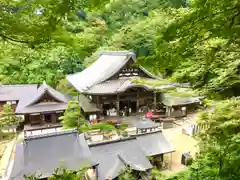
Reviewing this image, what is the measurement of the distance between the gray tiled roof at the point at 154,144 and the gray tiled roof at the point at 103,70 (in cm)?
581

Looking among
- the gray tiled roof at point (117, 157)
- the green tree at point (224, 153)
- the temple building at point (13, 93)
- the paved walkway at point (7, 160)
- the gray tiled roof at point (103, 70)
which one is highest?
the gray tiled roof at point (103, 70)

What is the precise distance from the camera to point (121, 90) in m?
15.7

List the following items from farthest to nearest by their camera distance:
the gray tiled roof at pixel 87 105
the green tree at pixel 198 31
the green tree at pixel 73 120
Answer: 1. the gray tiled roof at pixel 87 105
2. the green tree at pixel 73 120
3. the green tree at pixel 198 31

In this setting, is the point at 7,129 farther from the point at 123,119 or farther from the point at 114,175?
the point at 114,175

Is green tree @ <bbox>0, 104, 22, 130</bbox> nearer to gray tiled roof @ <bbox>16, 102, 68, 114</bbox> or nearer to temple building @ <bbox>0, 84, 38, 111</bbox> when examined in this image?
gray tiled roof @ <bbox>16, 102, 68, 114</bbox>

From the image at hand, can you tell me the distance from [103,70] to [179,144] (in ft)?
27.7

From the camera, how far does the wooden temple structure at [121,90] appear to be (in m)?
16.1

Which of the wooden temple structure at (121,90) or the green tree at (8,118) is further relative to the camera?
the wooden temple structure at (121,90)

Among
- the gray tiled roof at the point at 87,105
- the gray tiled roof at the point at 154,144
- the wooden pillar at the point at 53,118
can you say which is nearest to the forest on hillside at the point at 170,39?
the gray tiled roof at the point at 154,144

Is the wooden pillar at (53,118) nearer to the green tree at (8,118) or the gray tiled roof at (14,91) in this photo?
the green tree at (8,118)

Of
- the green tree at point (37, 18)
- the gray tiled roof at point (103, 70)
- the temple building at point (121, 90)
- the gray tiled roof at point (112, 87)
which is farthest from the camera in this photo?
the gray tiled roof at point (103, 70)

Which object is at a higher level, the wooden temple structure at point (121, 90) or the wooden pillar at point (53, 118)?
the wooden temple structure at point (121, 90)

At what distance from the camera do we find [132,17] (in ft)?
92.2

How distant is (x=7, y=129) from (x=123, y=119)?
23.8ft
